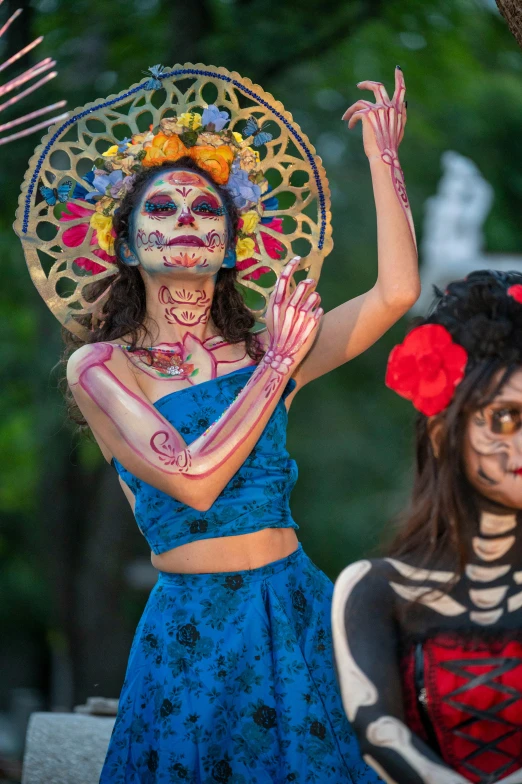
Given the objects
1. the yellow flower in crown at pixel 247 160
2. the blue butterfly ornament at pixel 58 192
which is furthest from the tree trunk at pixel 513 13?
the blue butterfly ornament at pixel 58 192

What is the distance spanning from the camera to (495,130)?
40.4 feet

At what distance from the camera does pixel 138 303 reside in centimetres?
352

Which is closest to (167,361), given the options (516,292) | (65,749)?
(516,292)

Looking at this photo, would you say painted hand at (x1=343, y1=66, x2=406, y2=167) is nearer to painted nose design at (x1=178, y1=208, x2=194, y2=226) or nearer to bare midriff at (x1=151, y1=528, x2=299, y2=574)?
painted nose design at (x1=178, y1=208, x2=194, y2=226)

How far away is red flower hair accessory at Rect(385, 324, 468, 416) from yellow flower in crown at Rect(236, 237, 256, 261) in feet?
4.08

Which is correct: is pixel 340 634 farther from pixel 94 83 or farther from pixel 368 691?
pixel 94 83

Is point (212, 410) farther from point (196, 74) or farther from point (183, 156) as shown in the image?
point (196, 74)

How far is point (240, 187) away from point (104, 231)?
43 cm

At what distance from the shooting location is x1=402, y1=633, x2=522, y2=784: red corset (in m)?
2.38

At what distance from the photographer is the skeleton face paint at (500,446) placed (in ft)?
7.91

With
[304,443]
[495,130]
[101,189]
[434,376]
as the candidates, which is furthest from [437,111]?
[434,376]

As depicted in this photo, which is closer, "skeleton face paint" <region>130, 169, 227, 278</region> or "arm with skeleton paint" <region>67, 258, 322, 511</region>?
"arm with skeleton paint" <region>67, 258, 322, 511</region>

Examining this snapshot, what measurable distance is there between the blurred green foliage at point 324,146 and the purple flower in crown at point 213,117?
1.95m

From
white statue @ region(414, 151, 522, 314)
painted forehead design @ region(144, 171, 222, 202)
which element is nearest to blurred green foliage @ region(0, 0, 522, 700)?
white statue @ region(414, 151, 522, 314)
